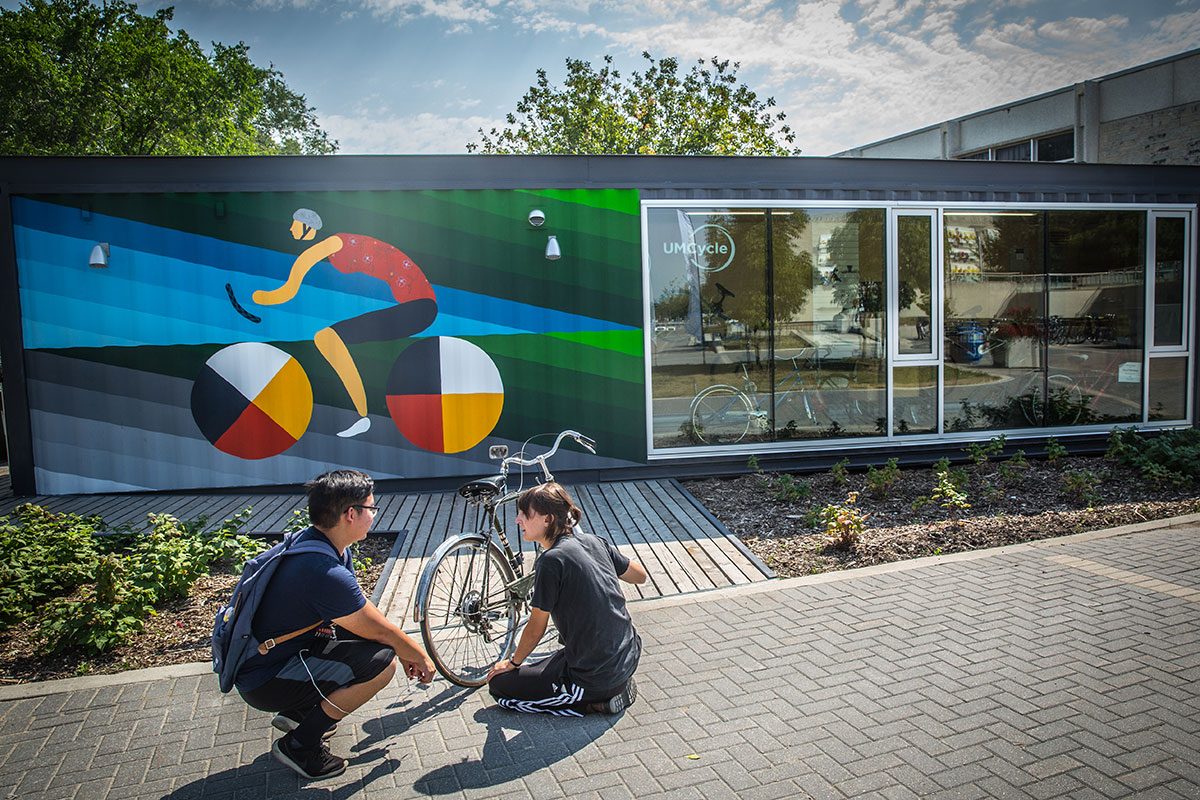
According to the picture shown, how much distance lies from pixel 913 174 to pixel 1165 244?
382cm

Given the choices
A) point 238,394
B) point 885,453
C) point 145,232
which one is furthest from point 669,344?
point 145,232

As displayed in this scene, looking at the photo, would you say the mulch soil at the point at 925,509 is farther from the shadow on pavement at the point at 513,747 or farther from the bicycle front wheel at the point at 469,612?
the shadow on pavement at the point at 513,747

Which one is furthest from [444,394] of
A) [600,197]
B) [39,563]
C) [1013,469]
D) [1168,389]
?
[1168,389]

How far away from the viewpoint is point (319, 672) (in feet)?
11.8

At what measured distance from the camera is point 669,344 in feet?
30.0

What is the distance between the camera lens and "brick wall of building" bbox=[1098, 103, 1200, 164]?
22.8 metres

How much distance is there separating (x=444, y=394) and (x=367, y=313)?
118 cm

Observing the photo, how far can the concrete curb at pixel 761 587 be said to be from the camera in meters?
4.47

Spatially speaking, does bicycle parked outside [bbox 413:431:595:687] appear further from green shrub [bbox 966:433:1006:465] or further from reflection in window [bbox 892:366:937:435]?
reflection in window [bbox 892:366:937:435]

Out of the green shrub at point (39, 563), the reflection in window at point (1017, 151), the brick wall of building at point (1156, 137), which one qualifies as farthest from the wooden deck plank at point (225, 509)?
the reflection in window at point (1017, 151)

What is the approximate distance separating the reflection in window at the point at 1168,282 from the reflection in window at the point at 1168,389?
27cm

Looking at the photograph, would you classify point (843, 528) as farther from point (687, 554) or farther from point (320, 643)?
point (320, 643)

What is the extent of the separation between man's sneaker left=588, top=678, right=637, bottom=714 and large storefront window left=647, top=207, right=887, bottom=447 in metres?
5.22

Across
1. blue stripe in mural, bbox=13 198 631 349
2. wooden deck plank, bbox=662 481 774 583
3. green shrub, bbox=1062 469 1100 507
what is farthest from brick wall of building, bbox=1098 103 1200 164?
blue stripe in mural, bbox=13 198 631 349
